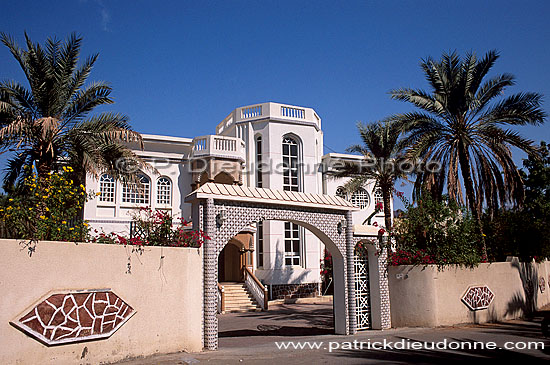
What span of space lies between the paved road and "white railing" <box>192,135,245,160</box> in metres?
10.4

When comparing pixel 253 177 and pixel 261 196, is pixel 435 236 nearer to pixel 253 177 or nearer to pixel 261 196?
pixel 261 196

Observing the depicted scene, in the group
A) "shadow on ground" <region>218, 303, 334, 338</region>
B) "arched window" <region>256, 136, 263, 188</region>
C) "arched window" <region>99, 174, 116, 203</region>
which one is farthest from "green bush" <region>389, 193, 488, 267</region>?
"arched window" <region>99, 174, 116, 203</region>

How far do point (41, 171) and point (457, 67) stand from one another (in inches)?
551

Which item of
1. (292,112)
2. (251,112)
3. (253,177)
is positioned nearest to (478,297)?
(253,177)

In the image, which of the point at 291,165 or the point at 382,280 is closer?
the point at 382,280

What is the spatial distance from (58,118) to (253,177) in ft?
41.8

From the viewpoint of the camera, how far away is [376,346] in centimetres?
942

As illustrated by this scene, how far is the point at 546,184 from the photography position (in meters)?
25.1

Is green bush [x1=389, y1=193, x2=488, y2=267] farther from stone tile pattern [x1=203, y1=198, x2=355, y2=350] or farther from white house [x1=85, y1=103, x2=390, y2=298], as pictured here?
white house [x1=85, y1=103, x2=390, y2=298]

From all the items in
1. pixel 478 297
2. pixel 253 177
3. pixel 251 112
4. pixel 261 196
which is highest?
pixel 251 112

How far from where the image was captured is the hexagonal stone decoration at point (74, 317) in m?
6.36

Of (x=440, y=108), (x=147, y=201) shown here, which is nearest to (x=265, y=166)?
(x=147, y=201)

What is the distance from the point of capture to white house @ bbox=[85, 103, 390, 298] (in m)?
22.0

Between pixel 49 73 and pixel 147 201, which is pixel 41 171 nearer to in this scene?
pixel 49 73
